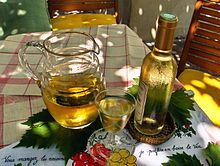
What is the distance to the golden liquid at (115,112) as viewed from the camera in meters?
0.51

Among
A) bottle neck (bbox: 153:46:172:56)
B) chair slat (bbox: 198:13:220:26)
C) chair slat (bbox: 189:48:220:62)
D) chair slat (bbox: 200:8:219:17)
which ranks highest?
bottle neck (bbox: 153:46:172:56)

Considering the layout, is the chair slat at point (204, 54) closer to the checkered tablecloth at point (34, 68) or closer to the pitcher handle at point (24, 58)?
the checkered tablecloth at point (34, 68)

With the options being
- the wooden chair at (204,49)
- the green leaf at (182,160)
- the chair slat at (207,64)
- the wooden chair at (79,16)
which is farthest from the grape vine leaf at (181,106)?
the wooden chair at (79,16)

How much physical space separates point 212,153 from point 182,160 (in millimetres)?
81

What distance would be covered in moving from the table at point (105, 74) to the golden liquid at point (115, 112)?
0.35ft

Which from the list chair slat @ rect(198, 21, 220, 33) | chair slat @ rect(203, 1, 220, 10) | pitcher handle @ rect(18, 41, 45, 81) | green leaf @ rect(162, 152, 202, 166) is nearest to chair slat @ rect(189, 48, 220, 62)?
chair slat @ rect(198, 21, 220, 33)

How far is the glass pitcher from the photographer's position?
553 millimetres

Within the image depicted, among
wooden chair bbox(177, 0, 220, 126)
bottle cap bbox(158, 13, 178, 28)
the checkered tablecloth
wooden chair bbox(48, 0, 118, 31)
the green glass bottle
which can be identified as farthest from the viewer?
wooden chair bbox(48, 0, 118, 31)

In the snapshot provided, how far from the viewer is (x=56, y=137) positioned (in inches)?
23.3

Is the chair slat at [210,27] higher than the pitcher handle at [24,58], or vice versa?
the pitcher handle at [24,58]

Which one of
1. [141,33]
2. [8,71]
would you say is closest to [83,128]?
[8,71]

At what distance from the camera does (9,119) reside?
0.67m

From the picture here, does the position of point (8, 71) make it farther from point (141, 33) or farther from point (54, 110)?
point (141, 33)

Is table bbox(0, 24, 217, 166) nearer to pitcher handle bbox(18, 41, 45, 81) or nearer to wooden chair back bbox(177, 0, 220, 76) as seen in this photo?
pitcher handle bbox(18, 41, 45, 81)
